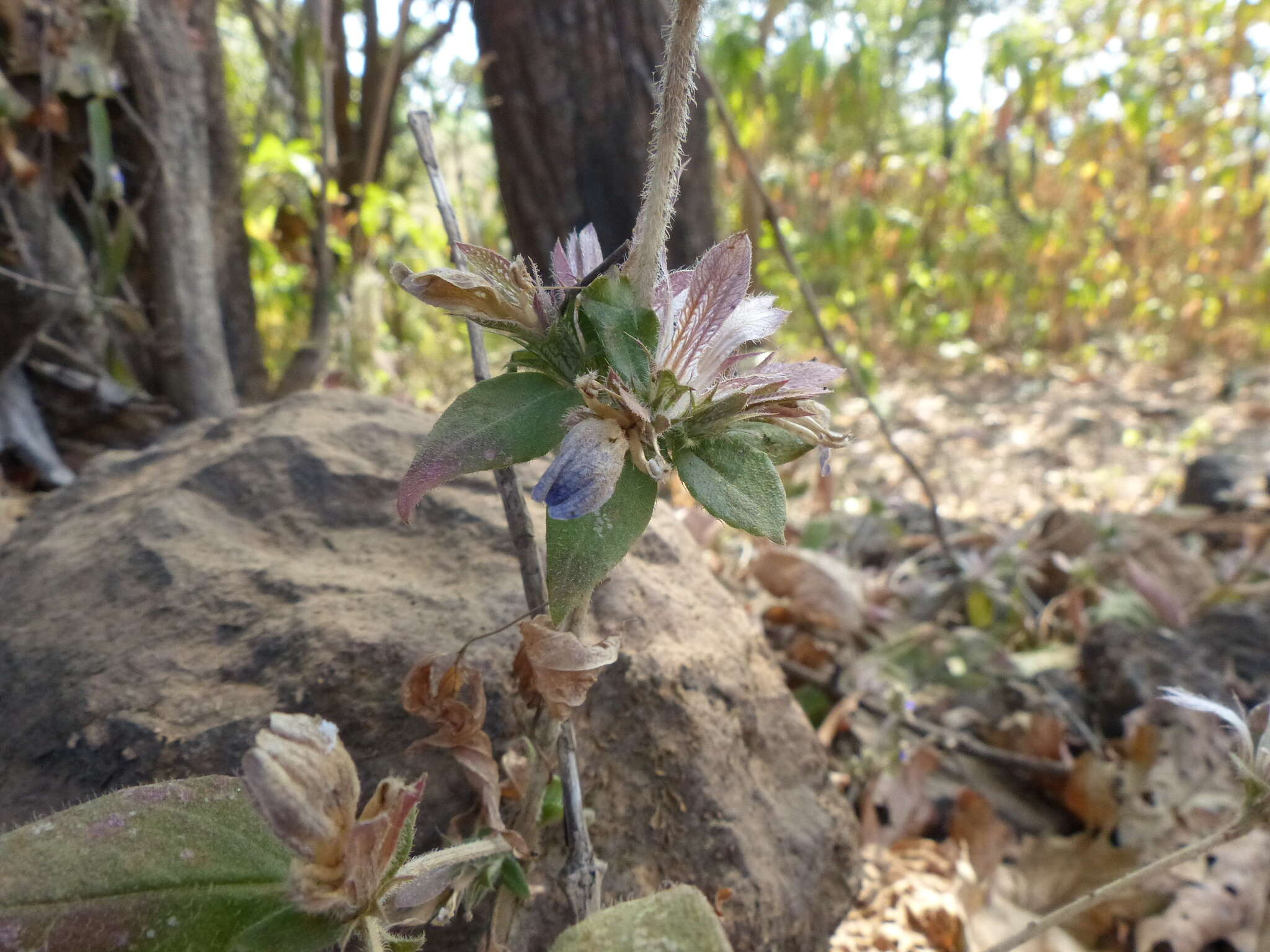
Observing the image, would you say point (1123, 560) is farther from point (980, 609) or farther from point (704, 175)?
point (704, 175)

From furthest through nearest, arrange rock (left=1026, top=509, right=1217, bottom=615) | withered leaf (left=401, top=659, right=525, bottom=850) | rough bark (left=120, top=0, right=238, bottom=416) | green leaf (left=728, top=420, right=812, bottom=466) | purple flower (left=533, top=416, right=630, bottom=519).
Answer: rough bark (left=120, top=0, right=238, bottom=416) < rock (left=1026, top=509, right=1217, bottom=615) < withered leaf (left=401, top=659, right=525, bottom=850) < green leaf (left=728, top=420, right=812, bottom=466) < purple flower (left=533, top=416, right=630, bottom=519)

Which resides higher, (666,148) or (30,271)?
(666,148)

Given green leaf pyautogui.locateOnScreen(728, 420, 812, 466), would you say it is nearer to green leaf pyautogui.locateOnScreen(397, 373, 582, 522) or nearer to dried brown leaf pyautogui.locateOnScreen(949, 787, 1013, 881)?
green leaf pyautogui.locateOnScreen(397, 373, 582, 522)

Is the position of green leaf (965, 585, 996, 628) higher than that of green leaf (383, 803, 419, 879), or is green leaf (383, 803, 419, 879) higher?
green leaf (383, 803, 419, 879)

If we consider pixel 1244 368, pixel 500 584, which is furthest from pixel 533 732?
pixel 1244 368

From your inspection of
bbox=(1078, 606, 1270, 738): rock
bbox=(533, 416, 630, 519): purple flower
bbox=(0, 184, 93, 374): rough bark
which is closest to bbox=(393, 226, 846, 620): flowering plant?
bbox=(533, 416, 630, 519): purple flower

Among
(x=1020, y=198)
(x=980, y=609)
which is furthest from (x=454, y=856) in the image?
(x=1020, y=198)

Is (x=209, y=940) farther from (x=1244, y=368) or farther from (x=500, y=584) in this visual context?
(x=1244, y=368)
